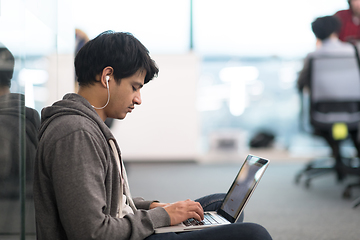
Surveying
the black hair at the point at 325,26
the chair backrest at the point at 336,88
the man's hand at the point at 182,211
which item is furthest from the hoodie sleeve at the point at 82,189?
the black hair at the point at 325,26

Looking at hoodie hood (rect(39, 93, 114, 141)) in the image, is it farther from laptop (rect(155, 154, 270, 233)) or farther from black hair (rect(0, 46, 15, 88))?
laptop (rect(155, 154, 270, 233))

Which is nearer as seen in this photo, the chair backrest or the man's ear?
the man's ear

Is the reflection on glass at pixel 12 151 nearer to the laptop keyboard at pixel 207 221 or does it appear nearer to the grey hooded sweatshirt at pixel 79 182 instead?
the grey hooded sweatshirt at pixel 79 182

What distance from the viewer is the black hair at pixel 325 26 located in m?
3.07

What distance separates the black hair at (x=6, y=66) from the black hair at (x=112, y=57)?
149 millimetres

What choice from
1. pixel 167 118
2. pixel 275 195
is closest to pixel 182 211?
pixel 275 195

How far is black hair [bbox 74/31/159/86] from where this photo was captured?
85cm

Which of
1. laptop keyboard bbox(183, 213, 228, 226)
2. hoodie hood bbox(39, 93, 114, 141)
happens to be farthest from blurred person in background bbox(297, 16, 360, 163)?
hoodie hood bbox(39, 93, 114, 141)

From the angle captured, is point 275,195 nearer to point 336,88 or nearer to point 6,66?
point 336,88

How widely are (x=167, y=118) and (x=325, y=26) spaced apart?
83.0 inches

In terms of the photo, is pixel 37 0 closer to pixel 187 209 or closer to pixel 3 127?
pixel 3 127

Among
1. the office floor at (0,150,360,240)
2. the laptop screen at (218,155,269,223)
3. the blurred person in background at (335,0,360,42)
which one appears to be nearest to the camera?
the laptop screen at (218,155,269,223)

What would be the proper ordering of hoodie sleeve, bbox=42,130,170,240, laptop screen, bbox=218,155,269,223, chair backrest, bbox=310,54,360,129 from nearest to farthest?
hoodie sleeve, bbox=42,130,170,240, laptop screen, bbox=218,155,269,223, chair backrest, bbox=310,54,360,129

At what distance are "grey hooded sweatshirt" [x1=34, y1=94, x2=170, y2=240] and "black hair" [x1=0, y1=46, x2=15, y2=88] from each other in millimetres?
110
